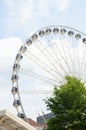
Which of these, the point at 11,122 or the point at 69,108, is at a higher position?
the point at 69,108

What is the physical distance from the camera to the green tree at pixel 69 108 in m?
25.5

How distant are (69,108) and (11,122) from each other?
6763 millimetres

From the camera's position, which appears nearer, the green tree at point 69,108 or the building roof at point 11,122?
the building roof at point 11,122

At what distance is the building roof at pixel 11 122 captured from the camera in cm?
1871

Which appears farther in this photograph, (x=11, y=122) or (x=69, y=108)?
(x=69, y=108)

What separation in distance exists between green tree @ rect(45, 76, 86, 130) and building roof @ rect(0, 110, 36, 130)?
5509 millimetres

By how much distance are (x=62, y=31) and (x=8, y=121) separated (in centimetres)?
2718

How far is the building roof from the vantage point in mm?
18714

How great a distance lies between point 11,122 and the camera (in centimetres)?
2016

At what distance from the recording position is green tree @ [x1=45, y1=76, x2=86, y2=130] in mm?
25484

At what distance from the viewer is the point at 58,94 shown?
26.9 meters

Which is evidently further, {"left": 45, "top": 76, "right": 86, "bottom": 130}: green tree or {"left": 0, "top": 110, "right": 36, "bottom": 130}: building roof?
{"left": 45, "top": 76, "right": 86, "bottom": 130}: green tree

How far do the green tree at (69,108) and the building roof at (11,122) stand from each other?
5509 millimetres

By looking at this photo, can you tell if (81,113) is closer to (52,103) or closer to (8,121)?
(52,103)
